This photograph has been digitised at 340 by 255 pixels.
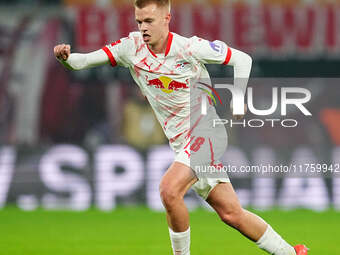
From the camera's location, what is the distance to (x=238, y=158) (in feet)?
38.2

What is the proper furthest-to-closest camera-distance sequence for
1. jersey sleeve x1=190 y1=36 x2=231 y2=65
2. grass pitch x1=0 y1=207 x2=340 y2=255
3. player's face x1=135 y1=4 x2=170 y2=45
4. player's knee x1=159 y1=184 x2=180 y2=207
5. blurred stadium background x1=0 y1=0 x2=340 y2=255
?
blurred stadium background x1=0 y1=0 x2=340 y2=255
grass pitch x1=0 y1=207 x2=340 y2=255
jersey sleeve x1=190 y1=36 x2=231 y2=65
player's face x1=135 y1=4 x2=170 y2=45
player's knee x1=159 y1=184 x2=180 y2=207

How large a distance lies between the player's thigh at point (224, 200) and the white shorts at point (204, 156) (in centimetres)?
4

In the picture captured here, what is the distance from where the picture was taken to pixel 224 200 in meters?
6.05

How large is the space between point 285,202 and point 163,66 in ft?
19.6

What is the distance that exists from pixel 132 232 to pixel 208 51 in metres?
3.96

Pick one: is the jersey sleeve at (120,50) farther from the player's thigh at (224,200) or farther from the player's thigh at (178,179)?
the player's thigh at (224,200)

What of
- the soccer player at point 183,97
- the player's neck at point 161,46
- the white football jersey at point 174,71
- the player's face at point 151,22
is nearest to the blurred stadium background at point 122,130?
the soccer player at point 183,97

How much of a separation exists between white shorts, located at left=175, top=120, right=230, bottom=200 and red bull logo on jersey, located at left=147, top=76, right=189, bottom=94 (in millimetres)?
341

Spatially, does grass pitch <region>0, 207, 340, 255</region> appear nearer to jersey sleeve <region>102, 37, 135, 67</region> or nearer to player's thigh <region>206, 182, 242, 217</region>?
player's thigh <region>206, 182, 242, 217</region>

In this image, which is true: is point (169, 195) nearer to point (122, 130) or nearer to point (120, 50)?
point (120, 50)

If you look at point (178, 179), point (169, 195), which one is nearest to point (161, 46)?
point (178, 179)

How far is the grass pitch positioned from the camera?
8109 millimetres

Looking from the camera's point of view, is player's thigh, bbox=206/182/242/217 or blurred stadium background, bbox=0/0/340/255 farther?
blurred stadium background, bbox=0/0/340/255

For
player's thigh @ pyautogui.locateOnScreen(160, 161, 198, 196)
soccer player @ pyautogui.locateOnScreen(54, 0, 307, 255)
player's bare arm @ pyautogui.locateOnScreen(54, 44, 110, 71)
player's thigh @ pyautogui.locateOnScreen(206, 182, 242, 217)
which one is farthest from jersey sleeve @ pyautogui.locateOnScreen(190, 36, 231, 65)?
player's thigh @ pyautogui.locateOnScreen(206, 182, 242, 217)
